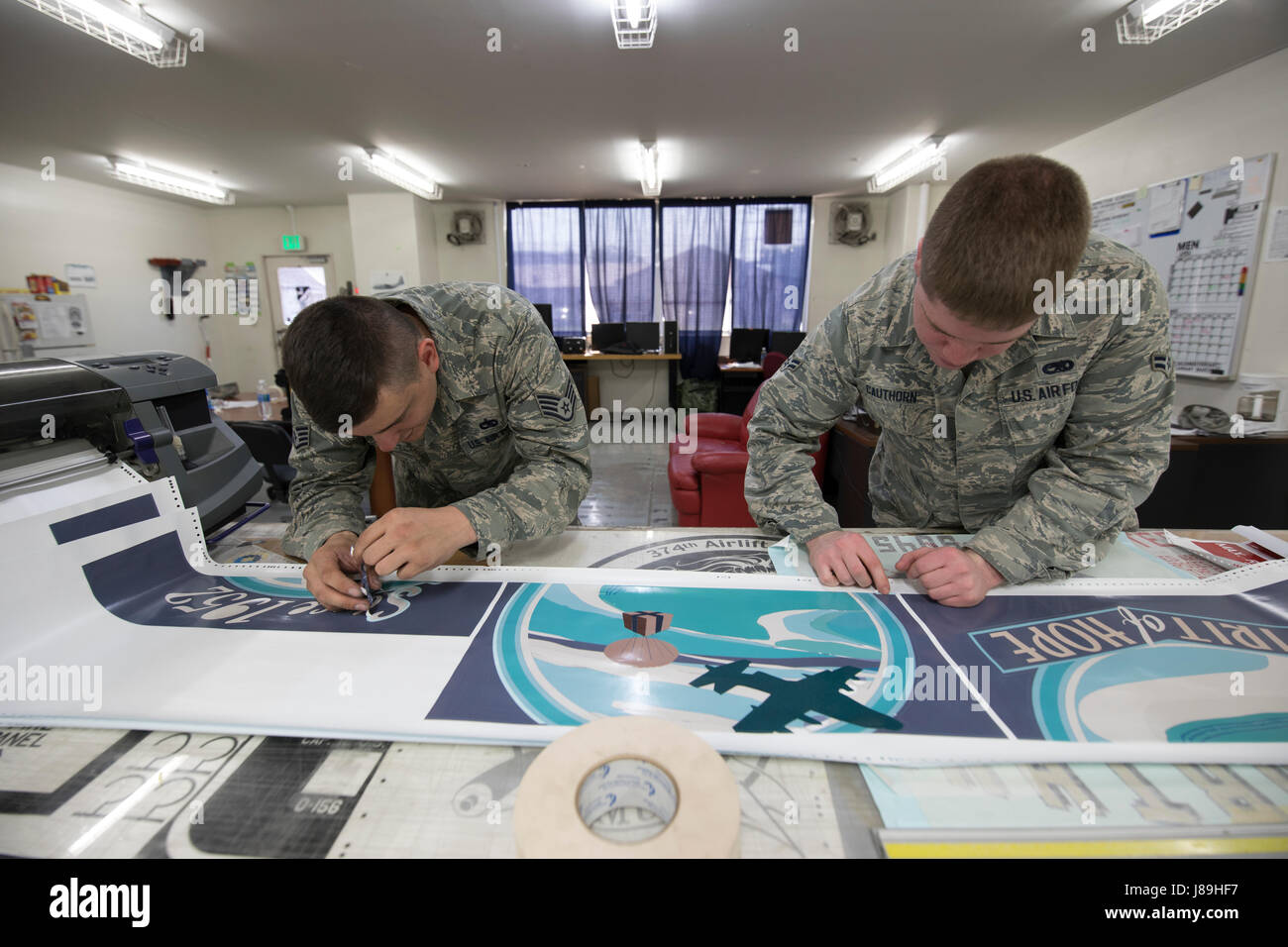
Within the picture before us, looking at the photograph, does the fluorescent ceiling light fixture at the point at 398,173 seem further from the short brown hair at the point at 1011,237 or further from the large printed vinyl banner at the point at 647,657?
the short brown hair at the point at 1011,237

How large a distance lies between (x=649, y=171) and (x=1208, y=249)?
14.1 feet

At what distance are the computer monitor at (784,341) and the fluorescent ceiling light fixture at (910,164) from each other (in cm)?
177

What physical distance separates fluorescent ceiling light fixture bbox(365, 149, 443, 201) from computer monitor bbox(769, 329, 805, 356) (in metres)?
4.26

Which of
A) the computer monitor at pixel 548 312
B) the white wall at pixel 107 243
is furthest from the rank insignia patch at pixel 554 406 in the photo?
the white wall at pixel 107 243

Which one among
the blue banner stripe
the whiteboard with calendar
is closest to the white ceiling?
the whiteboard with calendar

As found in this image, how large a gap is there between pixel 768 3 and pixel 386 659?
3258 millimetres

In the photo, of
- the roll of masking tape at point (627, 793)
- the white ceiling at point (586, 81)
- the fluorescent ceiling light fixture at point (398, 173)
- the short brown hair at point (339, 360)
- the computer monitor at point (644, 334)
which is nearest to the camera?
the roll of masking tape at point (627, 793)

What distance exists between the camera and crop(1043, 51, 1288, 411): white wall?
2.88 m

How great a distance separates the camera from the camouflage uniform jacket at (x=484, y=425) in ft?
3.67

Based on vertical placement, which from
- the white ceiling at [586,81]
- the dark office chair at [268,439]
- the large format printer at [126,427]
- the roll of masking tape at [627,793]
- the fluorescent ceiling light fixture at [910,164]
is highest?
the fluorescent ceiling light fixture at [910,164]

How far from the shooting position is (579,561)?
3.56 feet

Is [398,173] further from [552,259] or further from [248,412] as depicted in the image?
[248,412]

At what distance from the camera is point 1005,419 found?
1.08 m
